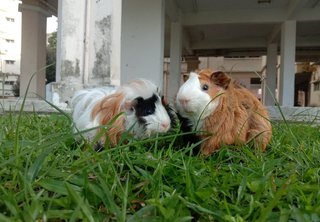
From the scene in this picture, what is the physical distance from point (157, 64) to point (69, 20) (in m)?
1.69

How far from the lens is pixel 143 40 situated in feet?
16.2

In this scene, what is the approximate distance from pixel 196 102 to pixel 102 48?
6.52 feet

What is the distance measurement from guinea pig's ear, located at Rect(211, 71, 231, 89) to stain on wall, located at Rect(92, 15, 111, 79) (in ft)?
5.89

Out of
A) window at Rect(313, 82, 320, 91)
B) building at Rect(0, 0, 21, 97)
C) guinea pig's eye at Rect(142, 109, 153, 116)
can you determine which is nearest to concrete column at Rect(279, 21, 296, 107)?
guinea pig's eye at Rect(142, 109, 153, 116)

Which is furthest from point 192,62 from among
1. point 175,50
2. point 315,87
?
point 315,87

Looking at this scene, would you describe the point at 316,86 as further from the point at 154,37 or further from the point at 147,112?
the point at 147,112

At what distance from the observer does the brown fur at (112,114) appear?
150cm

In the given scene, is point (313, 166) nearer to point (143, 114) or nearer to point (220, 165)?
point (220, 165)

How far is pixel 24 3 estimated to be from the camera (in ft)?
23.8

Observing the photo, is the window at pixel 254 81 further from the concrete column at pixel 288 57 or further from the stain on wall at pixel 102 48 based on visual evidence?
the stain on wall at pixel 102 48

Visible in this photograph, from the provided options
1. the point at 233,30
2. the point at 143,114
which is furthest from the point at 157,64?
the point at 233,30

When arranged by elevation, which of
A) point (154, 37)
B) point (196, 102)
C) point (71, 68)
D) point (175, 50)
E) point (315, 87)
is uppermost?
point (175, 50)

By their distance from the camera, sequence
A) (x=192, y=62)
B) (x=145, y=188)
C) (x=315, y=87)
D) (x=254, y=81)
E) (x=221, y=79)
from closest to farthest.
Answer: (x=145, y=188) < (x=221, y=79) < (x=192, y=62) < (x=315, y=87) < (x=254, y=81)

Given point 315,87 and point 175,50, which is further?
point 315,87
